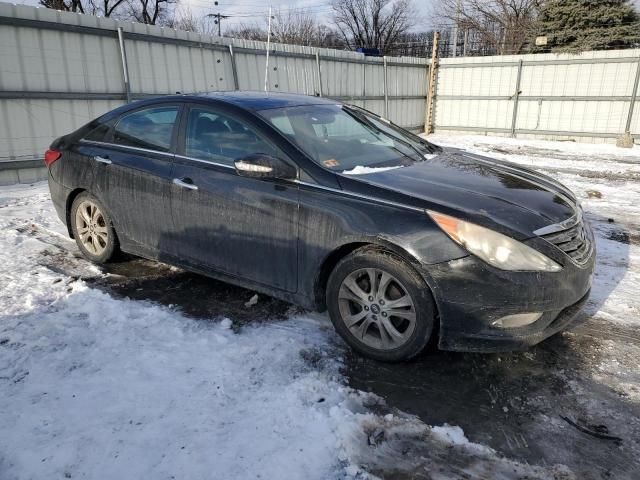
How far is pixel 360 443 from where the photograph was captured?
2398mm

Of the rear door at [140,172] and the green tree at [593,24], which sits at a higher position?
the green tree at [593,24]

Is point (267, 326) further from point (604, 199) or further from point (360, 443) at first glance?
point (604, 199)

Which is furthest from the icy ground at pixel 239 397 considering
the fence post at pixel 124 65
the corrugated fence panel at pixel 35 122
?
the fence post at pixel 124 65

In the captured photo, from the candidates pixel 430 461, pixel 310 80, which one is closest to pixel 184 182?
pixel 430 461

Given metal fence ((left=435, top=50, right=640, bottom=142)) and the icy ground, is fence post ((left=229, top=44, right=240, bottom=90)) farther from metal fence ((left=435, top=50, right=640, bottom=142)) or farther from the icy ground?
metal fence ((left=435, top=50, right=640, bottom=142))

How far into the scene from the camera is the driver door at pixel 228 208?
3316mm

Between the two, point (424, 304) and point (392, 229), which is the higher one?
point (392, 229)

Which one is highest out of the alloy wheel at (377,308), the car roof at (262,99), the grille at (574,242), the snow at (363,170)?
the car roof at (262,99)

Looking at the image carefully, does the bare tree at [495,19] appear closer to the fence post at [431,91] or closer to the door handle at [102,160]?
the fence post at [431,91]

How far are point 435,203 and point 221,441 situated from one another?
5.66 feet

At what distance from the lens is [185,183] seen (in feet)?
12.3

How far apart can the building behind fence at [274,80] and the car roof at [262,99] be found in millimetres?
5999

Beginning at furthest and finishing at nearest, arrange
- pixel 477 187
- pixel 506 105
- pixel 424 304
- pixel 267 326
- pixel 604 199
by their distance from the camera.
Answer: pixel 506 105 < pixel 604 199 < pixel 267 326 < pixel 477 187 < pixel 424 304

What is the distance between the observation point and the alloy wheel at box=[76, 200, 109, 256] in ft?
15.0
